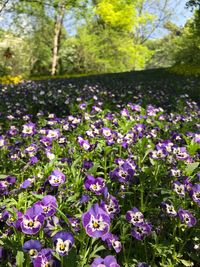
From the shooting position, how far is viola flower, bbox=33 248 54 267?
6.49 ft

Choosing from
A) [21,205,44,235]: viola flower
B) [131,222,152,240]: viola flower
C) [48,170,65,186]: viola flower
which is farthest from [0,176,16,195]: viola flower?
[131,222,152,240]: viola flower

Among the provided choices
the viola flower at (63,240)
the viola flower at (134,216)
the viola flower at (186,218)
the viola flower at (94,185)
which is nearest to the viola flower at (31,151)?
the viola flower at (94,185)

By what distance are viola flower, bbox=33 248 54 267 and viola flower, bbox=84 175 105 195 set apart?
0.75m

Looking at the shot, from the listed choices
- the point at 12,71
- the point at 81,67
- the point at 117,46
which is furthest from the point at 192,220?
the point at 81,67

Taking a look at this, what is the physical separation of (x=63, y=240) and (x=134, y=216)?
0.76 m

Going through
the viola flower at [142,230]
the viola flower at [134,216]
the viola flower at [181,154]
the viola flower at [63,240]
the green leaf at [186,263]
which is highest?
the viola flower at [181,154]

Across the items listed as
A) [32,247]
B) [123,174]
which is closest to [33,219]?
[32,247]

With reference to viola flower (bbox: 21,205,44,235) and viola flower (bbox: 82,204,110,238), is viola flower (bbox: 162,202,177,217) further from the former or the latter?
viola flower (bbox: 21,205,44,235)

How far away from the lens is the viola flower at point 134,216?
8.54 feet

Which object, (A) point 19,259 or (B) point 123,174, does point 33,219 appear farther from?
(B) point 123,174

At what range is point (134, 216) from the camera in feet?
8.63

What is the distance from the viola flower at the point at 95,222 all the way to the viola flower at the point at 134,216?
0.54 metres

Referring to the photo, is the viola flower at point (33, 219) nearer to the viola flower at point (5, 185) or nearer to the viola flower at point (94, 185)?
the viola flower at point (94, 185)

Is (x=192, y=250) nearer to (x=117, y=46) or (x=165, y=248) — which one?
(x=165, y=248)
